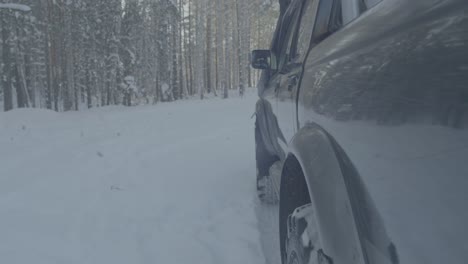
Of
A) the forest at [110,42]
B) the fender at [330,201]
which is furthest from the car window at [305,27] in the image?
the forest at [110,42]

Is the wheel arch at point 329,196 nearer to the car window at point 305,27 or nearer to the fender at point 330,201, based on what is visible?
the fender at point 330,201

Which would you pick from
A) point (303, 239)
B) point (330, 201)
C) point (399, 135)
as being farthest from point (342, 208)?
point (303, 239)

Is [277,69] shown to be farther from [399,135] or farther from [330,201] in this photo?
[399,135]

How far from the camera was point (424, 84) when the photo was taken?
96 cm

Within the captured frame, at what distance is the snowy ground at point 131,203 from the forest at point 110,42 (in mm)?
17825

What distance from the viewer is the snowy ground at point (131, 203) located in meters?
3.39

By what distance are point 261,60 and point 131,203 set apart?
2.21m

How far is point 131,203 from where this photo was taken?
4.61 metres

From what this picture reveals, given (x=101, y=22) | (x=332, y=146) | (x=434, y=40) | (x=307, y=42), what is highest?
(x=101, y=22)

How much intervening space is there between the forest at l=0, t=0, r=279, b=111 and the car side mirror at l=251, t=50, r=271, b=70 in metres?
20.9

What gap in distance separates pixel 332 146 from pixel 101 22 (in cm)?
3154

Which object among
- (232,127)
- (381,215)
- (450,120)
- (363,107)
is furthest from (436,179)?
(232,127)

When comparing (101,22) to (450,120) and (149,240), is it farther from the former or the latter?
(450,120)

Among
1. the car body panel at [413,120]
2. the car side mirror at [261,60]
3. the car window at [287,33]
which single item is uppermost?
the car window at [287,33]
